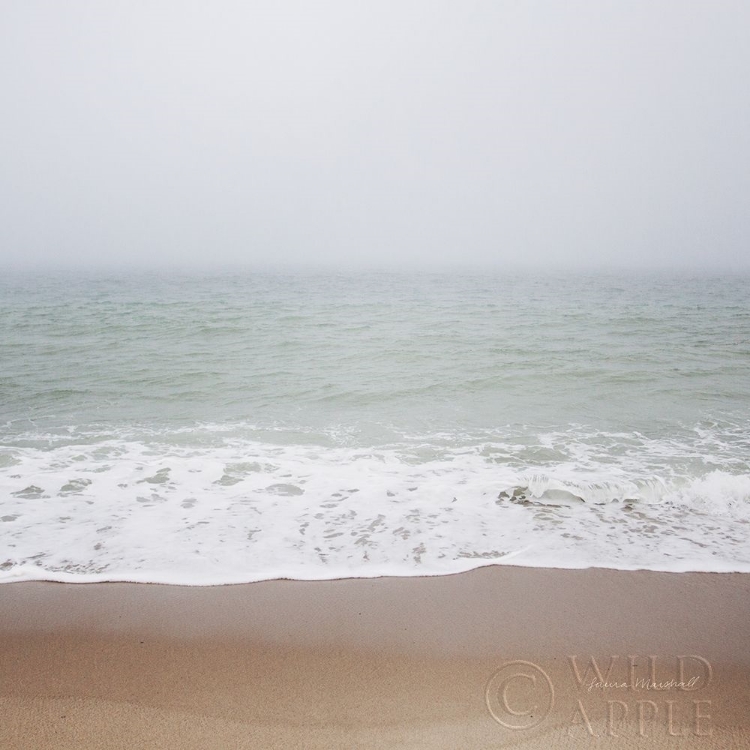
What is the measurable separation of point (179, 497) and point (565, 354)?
34.4ft

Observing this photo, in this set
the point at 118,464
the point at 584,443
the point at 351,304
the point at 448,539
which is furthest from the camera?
the point at 351,304

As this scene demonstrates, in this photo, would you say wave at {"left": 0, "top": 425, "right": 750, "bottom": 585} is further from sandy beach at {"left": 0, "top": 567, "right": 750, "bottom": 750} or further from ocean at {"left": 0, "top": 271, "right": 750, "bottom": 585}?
sandy beach at {"left": 0, "top": 567, "right": 750, "bottom": 750}

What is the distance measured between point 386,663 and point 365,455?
12.0 feet

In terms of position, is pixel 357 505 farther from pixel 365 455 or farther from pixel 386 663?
pixel 386 663

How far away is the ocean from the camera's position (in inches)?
157

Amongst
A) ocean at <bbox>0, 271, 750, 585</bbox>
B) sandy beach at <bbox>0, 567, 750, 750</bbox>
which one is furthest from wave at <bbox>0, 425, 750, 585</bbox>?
sandy beach at <bbox>0, 567, 750, 750</bbox>

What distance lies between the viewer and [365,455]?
6359mm

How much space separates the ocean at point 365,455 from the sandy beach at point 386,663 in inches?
12.1

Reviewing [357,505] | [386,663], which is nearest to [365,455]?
[357,505]

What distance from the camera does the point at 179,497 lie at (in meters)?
5.05

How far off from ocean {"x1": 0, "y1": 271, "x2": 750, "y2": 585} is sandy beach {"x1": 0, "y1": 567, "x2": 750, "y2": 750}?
0.31 m

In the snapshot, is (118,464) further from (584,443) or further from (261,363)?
(261,363)

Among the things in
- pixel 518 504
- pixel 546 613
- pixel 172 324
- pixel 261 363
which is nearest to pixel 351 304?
pixel 172 324

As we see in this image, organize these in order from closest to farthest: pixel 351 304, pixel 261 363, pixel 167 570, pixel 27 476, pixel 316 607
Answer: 1. pixel 316 607
2. pixel 167 570
3. pixel 27 476
4. pixel 261 363
5. pixel 351 304
